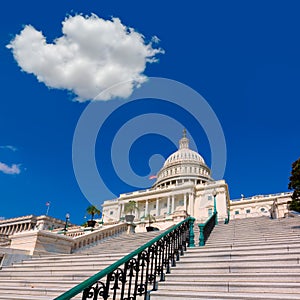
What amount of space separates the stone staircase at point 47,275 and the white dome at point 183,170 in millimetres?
73530

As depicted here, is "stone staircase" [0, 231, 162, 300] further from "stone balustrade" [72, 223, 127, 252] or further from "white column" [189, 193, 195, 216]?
"white column" [189, 193, 195, 216]

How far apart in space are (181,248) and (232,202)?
64785 mm

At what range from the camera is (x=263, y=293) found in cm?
497

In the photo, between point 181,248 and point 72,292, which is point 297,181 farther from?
point 72,292

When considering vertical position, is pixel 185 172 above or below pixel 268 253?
above

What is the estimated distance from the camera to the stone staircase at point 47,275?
6.94 metres

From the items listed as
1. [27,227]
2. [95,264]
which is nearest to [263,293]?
[95,264]

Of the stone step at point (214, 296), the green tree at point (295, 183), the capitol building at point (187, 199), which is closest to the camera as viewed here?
the stone step at point (214, 296)

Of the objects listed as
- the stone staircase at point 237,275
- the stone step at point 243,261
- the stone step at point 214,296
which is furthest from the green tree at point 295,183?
the stone step at point 214,296

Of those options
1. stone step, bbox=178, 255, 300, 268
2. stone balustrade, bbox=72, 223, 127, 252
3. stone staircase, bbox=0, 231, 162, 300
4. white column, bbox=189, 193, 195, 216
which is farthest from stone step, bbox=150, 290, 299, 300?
white column, bbox=189, 193, 195, 216

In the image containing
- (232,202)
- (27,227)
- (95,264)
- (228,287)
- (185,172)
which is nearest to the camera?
(228,287)

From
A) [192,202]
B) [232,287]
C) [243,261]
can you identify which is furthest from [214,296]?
[192,202]

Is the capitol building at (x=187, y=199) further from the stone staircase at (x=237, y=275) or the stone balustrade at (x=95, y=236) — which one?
the stone staircase at (x=237, y=275)

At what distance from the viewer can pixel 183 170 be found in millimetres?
87125
